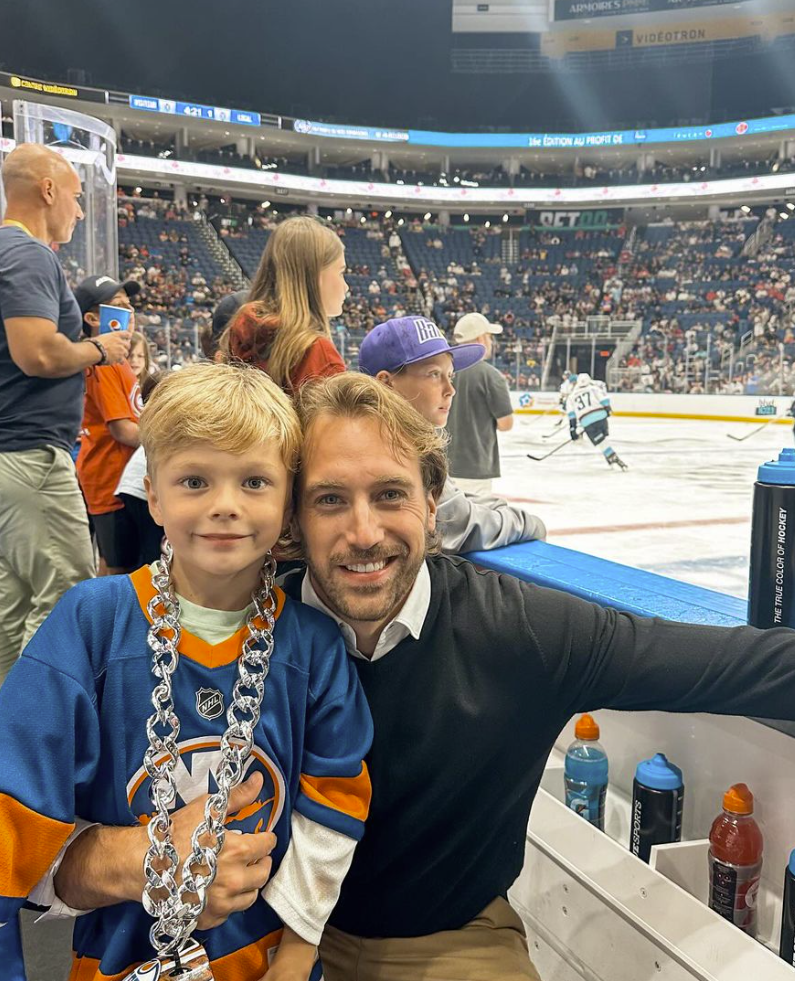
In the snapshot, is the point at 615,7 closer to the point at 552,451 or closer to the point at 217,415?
the point at 552,451

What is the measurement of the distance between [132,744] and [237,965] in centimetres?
27

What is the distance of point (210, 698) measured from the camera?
903mm

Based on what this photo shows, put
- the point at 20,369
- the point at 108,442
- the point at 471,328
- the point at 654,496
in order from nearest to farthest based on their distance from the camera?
the point at 20,369
the point at 108,442
the point at 471,328
the point at 654,496

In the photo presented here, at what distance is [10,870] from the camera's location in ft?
2.63

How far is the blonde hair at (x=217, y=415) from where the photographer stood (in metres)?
0.93

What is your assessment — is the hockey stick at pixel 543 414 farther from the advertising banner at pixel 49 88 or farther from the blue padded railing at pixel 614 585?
the advertising banner at pixel 49 88

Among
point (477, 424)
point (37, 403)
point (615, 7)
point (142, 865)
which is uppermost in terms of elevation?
point (615, 7)

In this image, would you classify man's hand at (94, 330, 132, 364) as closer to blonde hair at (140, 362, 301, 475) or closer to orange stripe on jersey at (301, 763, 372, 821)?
blonde hair at (140, 362, 301, 475)

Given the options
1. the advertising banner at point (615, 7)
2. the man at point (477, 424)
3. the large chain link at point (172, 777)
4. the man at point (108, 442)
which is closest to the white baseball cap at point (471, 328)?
the man at point (477, 424)

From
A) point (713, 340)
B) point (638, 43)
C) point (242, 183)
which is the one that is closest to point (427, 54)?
point (638, 43)

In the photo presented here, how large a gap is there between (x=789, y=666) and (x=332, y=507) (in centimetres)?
55

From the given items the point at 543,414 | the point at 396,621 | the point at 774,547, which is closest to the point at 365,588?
the point at 396,621

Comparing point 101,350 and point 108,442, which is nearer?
point 101,350

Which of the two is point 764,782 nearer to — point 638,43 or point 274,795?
→ point 274,795
